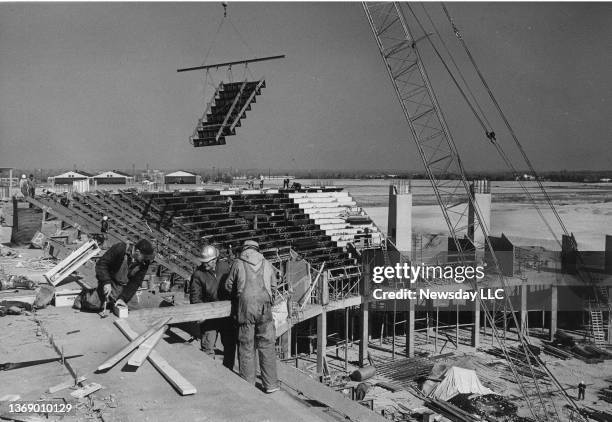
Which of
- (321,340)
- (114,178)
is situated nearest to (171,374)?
(321,340)

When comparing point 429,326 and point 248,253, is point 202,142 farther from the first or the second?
point 248,253

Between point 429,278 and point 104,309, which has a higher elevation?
point 104,309

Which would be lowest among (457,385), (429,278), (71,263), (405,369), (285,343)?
(405,369)

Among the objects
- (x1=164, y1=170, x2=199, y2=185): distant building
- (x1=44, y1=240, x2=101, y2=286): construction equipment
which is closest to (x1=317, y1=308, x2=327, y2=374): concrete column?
(x1=44, y1=240, x2=101, y2=286): construction equipment

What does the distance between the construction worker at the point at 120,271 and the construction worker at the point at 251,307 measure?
2770 mm

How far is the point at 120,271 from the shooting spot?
9.73 m

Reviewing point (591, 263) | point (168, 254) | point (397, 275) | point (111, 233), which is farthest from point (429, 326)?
point (111, 233)

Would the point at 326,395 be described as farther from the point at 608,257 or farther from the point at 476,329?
the point at 608,257

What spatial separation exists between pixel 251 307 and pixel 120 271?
11.2ft

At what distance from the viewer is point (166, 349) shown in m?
7.88

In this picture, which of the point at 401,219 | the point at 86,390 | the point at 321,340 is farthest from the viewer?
the point at 401,219

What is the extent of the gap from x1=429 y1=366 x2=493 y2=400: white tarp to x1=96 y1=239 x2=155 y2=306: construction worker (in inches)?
553

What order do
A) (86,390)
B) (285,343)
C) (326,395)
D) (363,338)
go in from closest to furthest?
(86,390) → (326,395) → (285,343) → (363,338)

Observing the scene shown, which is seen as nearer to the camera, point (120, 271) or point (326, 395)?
point (326, 395)
